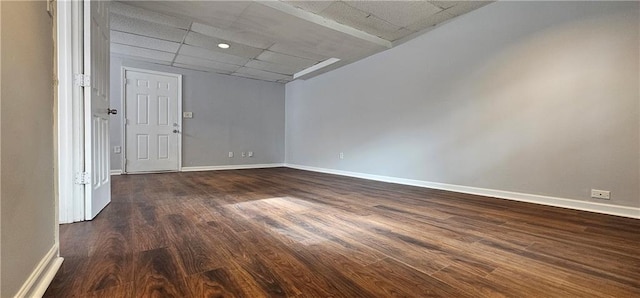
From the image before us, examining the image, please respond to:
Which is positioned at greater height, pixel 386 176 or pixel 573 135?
pixel 573 135

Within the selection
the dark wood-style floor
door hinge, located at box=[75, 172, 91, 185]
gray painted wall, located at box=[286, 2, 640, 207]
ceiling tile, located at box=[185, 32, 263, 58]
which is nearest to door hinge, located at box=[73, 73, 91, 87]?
door hinge, located at box=[75, 172, 91, 185]

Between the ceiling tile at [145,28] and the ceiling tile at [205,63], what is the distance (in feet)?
3.05

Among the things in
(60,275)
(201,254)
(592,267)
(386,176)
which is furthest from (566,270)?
(386,176)

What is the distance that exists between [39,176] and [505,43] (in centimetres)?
400

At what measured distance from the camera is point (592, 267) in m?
1.33

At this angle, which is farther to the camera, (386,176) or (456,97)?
(386,176)

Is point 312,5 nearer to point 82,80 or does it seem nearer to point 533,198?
point 82,80

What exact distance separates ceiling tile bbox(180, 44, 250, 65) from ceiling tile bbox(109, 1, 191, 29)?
820 mm

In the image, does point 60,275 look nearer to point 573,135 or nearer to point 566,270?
point 566,270

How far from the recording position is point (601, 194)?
244 centimetres

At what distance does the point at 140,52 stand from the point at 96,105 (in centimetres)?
310

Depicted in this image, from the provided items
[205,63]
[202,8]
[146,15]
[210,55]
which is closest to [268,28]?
[202,8]

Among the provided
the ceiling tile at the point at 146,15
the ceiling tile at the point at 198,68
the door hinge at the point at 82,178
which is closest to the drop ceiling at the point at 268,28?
the ceiling tile at the point at 146,15

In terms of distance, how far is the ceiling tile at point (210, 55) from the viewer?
4.48m
